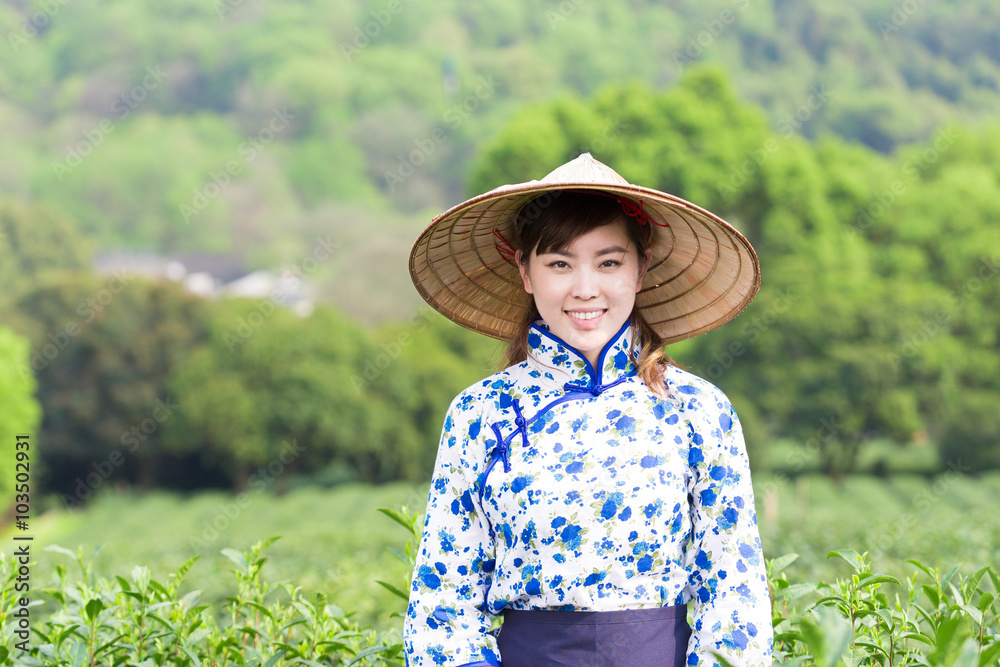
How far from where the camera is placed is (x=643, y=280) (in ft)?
6.22

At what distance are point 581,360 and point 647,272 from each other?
32 centimetres

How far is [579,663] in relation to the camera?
152 cm

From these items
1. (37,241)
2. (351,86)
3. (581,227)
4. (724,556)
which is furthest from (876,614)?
(351,86)

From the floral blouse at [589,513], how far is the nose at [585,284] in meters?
0.09

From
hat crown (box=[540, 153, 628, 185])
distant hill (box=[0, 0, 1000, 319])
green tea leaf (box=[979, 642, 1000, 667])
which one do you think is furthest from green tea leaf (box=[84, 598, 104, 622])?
distant hill (box=[0, 0, 1000, 319])

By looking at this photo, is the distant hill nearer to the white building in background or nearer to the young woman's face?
the white building in background

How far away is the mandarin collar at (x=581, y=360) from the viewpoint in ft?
5.38

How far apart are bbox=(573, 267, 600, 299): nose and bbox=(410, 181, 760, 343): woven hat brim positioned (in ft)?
0.45

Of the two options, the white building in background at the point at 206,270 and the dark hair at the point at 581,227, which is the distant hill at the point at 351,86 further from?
the dark hair at the point at 581,227

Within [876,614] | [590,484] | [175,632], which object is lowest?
[175,632]

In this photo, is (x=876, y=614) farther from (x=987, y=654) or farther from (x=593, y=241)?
(x=593, y=241)

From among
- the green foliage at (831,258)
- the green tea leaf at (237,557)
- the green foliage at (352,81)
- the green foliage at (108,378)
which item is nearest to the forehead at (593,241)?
the green tea leaf at (237,557)

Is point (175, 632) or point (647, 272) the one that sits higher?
point (647, 272)

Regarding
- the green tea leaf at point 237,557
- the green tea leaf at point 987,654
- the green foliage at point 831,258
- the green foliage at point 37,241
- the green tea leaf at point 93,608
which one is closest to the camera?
the green tea leaf at point 987,654
